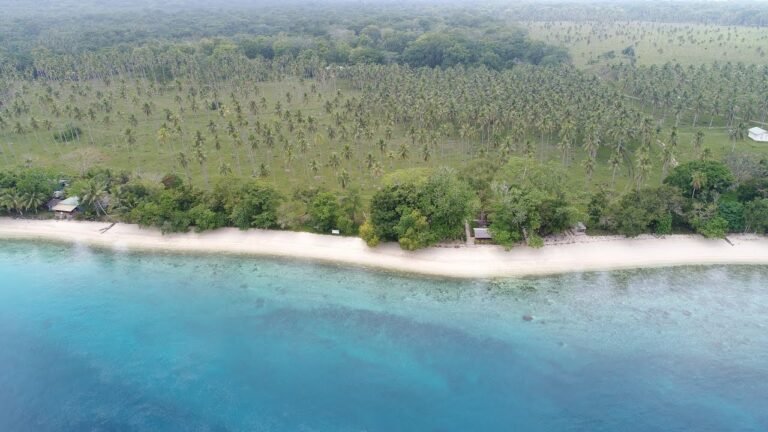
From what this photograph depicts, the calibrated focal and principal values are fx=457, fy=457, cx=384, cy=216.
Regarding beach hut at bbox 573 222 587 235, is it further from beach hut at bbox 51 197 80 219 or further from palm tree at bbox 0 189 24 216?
palm tree at bbox 0 189 24 216

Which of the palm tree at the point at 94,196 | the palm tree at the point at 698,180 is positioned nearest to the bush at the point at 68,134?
the palm tree at the point at 94,196

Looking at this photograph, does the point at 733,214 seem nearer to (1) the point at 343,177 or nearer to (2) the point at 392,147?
(1) the point at 343,177

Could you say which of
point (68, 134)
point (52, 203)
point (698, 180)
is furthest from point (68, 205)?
point (698, 180)

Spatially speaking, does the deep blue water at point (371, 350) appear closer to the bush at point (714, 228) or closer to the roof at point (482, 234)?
the bush at point (714, 228)

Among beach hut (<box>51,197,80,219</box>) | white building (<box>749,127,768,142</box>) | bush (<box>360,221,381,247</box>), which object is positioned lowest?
bush (<box>360,221,381,247</box>)

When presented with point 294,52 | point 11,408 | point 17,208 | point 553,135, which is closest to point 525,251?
point 553,135

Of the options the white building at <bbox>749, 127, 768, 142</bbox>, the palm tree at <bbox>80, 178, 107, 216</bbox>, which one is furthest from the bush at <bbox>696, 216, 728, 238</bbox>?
the palm tree at <bbox>80, 178, 107, 216</bbox>

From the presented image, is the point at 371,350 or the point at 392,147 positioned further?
the point at 392,147
